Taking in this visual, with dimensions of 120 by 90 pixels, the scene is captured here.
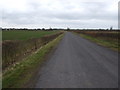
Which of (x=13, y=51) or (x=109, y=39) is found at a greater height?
(x=109, y=39)

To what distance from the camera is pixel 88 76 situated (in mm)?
8609

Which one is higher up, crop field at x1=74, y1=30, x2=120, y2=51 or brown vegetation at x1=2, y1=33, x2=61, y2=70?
crop field at x1=74, y1=30, x2=120, y2=51

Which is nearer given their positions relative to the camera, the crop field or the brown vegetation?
the brown vegetation

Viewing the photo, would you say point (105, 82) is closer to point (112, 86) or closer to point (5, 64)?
point (112, 86)

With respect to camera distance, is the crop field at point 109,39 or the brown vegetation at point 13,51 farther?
the crop field at point 109,39

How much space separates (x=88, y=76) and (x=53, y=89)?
241 centimetres

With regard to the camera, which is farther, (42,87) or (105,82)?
(105,82)

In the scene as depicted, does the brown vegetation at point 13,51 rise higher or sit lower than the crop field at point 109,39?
lower

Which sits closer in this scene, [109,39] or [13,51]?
[13,51]

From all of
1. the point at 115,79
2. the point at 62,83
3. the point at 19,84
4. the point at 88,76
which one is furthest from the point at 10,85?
the point at 115,79

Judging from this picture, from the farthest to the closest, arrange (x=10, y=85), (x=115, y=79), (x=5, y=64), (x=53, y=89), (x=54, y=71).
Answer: (x=5, y=64)
(x=54, y=71)
(x=115, y=79)
(x=10, y=85)
(x=53, y=89)

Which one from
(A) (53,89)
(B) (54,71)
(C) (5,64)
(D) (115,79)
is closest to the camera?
(A) (53,89)

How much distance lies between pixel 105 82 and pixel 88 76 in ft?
3.59

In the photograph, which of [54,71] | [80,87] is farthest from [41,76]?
[80,87]
